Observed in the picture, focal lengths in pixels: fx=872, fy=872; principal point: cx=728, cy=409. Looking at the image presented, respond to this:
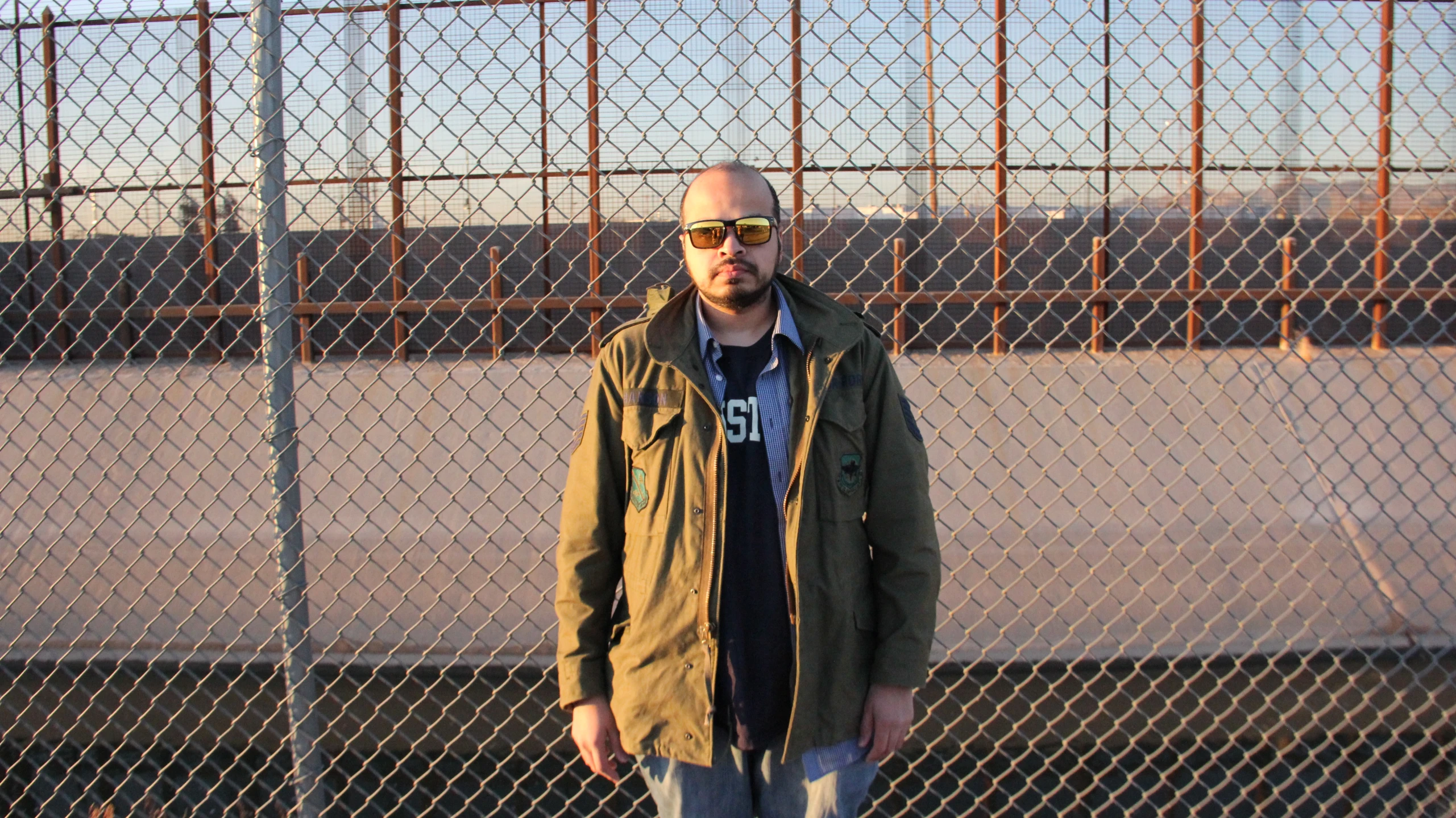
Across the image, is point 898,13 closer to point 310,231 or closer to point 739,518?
point 739,518

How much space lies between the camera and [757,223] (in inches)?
61.5

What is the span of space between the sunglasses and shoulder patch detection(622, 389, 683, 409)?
273mm

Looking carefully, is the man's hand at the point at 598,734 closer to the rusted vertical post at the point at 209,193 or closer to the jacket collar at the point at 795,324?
the jacket collar at the point at 795,324

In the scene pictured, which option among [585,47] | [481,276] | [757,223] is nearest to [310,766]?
[757,223]

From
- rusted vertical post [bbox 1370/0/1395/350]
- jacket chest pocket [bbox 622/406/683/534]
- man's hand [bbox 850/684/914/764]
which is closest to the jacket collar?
jacket chest pocket [bbox 622/406/683/534]

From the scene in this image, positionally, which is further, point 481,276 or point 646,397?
point 481,276

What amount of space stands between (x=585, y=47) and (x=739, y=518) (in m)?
5.16

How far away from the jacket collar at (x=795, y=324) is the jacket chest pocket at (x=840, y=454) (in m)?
0.10

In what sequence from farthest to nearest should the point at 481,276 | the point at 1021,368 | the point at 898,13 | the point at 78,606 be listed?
the point at 481,276 → the point at 1021,368 → the point at 78,606 → the point at 898,13

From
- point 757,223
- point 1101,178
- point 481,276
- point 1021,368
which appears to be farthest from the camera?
point 481,276

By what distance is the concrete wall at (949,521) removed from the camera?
400cm

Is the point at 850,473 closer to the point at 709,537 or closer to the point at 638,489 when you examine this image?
the point at 709,537

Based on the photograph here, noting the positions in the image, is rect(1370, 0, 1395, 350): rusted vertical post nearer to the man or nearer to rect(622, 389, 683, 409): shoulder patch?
the man

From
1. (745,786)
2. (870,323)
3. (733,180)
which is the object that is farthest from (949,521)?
(733,180)
